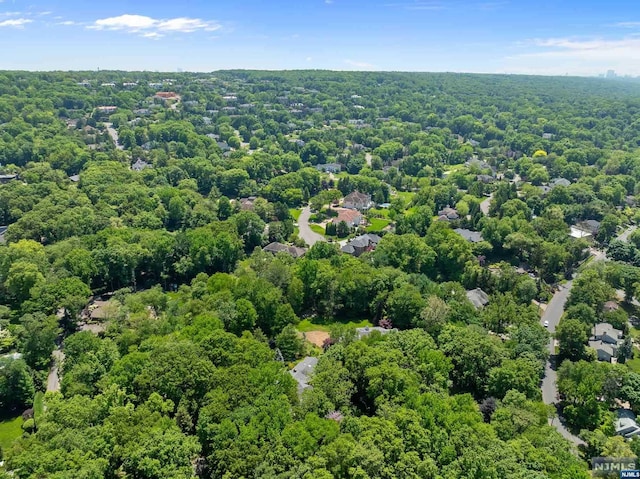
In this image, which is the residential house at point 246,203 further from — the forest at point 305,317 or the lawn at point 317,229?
the lawn at point 317,229

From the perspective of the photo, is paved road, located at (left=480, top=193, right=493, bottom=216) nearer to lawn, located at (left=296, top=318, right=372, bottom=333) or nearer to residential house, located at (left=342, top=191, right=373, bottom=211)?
residential house, located at (left=342, top=191, right=373, bottom=211)

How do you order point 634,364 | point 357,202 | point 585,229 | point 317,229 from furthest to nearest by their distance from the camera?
point 357,202, point 317,229, point 585,229, point 634,364

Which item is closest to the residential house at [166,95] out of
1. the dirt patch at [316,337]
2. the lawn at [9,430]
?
the dirt patch at [316,337]

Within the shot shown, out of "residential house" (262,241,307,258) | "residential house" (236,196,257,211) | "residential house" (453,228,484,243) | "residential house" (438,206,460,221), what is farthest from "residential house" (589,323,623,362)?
"residential house" (236,196,257,211)

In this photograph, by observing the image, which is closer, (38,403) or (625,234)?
(38,403)

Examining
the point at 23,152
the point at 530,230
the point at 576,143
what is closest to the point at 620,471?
the point at 530,230

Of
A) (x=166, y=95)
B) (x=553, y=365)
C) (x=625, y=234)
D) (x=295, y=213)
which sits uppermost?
(x=166, y=95)

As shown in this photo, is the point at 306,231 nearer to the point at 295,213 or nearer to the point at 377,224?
the point at 295,213

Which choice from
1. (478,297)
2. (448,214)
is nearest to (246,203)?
(448,214)
